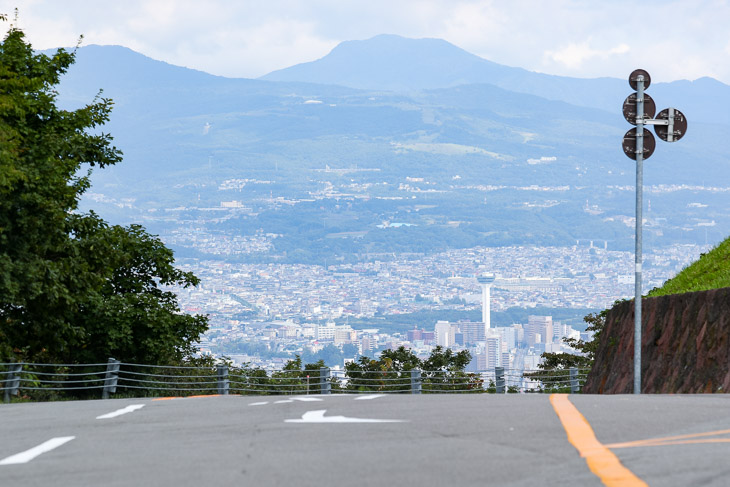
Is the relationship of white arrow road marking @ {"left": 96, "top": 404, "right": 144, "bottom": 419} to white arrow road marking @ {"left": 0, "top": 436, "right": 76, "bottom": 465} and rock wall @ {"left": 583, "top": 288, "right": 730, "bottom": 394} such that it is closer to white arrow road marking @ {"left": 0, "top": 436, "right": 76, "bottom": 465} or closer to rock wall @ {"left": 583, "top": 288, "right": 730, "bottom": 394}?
white arrow road marking @ {"left": 0, "top": 436, "right": 76, "bottom": 465}

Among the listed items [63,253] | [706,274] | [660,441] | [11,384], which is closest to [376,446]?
[660,441]

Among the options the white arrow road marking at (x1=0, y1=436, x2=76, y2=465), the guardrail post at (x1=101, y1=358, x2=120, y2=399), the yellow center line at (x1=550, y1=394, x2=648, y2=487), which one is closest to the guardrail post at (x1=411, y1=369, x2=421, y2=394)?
the guardrail post at (x1=101, y1=358, x2=120, y2=399)

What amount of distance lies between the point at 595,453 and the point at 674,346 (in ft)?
37.3

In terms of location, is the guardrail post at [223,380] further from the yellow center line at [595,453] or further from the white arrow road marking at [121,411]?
the yellow center line at [595,453]

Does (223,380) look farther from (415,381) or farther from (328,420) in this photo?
(328,420)

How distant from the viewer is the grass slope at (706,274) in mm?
21656

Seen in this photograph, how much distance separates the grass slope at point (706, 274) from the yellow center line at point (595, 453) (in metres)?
10.7

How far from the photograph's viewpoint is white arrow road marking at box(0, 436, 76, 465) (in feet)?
29.4

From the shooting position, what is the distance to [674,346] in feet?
61.8

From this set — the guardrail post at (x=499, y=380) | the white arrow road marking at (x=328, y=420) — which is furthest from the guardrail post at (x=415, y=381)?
the white arrow road marking at (x=328, y=420)

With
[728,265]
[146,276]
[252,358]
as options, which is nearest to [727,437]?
[728,265]

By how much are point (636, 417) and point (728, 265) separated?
1399 centimetres

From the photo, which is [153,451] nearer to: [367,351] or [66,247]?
[66,247]

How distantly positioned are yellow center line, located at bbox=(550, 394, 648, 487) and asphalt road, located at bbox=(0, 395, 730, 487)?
61mm
